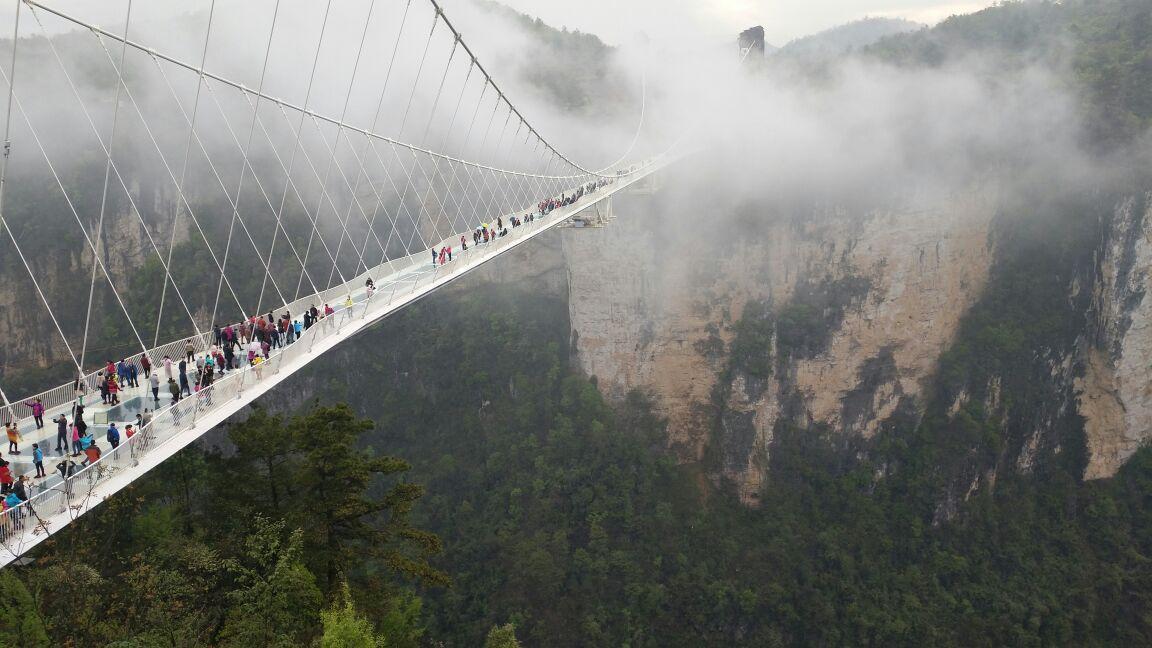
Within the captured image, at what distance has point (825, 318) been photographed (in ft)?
118

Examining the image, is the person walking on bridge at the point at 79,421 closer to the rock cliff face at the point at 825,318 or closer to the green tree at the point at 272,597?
the green tree at the point at 272,597

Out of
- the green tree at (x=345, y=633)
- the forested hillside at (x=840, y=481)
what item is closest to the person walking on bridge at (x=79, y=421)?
the green tree at (x=345, y=633)

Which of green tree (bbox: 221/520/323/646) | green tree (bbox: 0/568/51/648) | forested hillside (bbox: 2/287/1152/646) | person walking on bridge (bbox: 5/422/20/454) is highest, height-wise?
person walking on bridge (bbox: 5/422/20/454)

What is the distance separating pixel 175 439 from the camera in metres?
10.2

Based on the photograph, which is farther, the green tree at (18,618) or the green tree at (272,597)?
the green tree at (272,597)

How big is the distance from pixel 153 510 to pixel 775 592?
84.2ft

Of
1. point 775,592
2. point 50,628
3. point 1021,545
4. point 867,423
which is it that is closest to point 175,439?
point 50,628

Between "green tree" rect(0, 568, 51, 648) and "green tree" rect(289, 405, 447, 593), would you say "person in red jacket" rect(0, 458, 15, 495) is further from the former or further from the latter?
"green tree" rect(289, 405, 447, 593)

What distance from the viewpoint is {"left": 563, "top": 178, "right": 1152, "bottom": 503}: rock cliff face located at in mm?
33906

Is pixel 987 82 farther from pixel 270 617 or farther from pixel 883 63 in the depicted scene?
pixel 270 617

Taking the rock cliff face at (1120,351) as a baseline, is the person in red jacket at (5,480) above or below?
above

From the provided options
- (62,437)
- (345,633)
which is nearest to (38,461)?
(62,437)

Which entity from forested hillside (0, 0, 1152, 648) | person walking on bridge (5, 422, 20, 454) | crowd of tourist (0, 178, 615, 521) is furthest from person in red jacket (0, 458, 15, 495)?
forested hillside (0, 0, 1152, 648)

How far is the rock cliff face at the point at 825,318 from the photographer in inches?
1335
